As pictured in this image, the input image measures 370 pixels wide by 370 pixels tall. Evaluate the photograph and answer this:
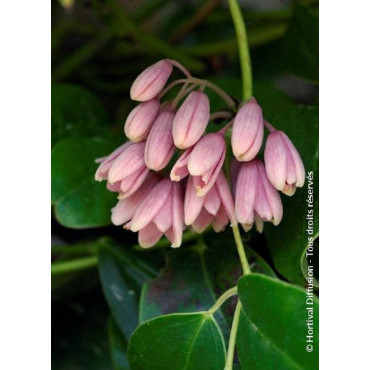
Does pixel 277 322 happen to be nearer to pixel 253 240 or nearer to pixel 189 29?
pixel 253 240

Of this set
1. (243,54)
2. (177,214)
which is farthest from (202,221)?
(243,54)

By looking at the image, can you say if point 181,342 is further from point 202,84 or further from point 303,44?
point 303,44

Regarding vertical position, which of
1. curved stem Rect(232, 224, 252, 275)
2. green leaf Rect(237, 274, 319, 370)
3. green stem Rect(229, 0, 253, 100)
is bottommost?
green leaf Rect(237, 274, 319, 370)

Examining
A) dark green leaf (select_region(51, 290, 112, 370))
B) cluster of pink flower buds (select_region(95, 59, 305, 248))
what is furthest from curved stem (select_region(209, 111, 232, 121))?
dark green leaf (select_region(51, 290, 112, 370))

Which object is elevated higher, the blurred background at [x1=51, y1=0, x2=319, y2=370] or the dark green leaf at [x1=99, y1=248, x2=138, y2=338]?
the blurred background at [x1=51, y1=0, x2=319, y2=370]

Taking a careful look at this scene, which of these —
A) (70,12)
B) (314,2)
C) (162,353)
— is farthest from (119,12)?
(162,353)

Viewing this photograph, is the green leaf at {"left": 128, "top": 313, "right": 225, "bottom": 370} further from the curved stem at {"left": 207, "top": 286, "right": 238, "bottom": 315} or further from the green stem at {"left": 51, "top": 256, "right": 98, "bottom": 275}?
the green stem at {"left": 51, "top": 256, "right": 98, "bottom": 275}
